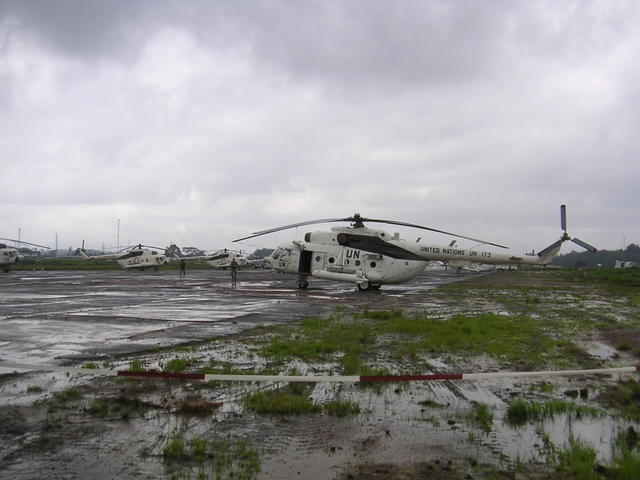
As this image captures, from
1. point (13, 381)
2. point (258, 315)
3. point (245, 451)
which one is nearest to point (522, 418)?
point (245, 451)

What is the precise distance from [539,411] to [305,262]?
847 inches

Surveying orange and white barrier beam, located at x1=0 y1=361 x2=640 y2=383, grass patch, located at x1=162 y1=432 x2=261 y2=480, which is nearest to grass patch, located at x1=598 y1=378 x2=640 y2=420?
orange and white barrier beam, located at x1=0 y1=361 x2=640 y2=383

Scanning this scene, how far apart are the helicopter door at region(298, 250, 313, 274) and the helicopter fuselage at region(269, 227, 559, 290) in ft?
1.28

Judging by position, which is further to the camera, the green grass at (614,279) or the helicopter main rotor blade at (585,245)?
the green grass at (614,279)

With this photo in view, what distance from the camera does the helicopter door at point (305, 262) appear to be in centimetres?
2655

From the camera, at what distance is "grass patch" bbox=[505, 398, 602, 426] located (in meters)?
5.30

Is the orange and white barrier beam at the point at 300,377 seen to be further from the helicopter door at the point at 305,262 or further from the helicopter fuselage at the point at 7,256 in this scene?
the helicopter fuselage at the point at 7,256

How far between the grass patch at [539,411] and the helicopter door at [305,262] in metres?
21.0

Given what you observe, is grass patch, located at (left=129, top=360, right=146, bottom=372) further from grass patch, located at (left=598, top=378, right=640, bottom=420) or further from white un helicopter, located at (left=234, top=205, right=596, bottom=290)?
white un helicopter, located at (left=234, top=205, right=596, bottom=290)

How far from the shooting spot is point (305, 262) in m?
26.7

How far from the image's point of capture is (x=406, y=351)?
911 cm

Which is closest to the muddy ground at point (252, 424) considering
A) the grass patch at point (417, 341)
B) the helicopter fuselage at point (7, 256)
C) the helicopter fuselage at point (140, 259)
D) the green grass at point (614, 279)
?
the grass patch at point (417, 341)

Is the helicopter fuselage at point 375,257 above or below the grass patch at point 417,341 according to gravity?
above

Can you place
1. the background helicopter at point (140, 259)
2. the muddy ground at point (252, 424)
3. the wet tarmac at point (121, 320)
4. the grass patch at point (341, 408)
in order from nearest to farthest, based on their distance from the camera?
the muddy ground at point (252, 424)
the grass patch at point (341, 408)
the wet tarmac at point (121, 320)
the background helicopter at point (140, 259)
